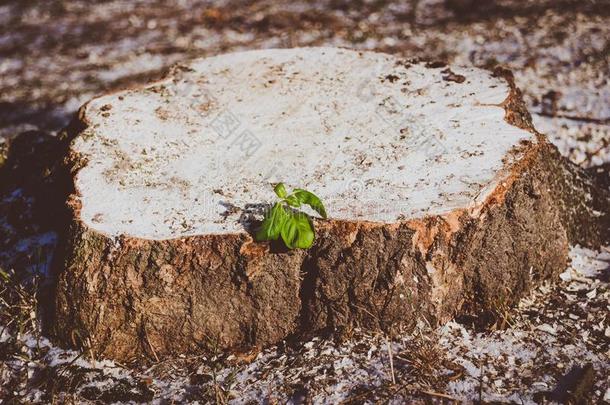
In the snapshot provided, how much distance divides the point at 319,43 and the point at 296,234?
400 centimetres

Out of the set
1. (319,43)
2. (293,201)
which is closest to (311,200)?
(293,201)

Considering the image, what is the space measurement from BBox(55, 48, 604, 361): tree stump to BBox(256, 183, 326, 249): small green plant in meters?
0.10

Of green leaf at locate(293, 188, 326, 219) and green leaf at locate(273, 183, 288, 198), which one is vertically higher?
green leaf at locate(273, 183, 288, 198)

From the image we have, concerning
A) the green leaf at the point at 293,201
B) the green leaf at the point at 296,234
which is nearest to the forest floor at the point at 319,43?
the green leaf at the point at 296,234

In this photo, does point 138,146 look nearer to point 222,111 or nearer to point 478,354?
point 222,111

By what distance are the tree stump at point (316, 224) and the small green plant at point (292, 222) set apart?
0.10m

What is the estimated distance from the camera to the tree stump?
2.27 m

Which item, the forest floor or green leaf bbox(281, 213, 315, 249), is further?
the forest floor

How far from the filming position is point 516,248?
251 cm

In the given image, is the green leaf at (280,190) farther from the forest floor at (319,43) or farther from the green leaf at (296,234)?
the forest floor at (319,43)

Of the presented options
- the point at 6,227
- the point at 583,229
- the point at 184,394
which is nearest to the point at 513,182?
the point at 583,229

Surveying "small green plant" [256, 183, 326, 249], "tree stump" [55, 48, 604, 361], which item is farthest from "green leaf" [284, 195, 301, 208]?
"tree stump" [55, 48, 604, 361]

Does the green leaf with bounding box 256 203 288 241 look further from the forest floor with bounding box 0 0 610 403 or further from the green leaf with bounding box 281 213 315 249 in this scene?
the forest floor with bounding box 0 0 610 403

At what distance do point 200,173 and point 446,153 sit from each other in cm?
106
